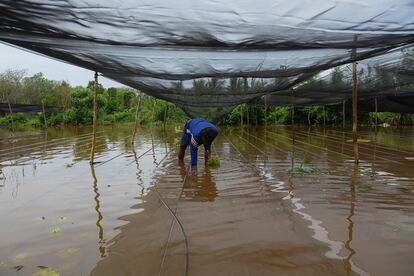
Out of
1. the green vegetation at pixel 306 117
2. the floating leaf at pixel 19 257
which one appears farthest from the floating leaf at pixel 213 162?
the green vegetation at pixel 306 117

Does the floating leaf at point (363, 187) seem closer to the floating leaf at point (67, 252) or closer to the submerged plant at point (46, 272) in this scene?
the floating leaf at point (67, 252)

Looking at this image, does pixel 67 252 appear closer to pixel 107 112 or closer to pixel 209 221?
pixel 209 221

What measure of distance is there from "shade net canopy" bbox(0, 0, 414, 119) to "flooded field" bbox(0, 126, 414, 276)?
1735mm

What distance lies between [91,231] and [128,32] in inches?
75.0

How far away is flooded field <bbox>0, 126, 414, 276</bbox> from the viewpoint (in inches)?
109

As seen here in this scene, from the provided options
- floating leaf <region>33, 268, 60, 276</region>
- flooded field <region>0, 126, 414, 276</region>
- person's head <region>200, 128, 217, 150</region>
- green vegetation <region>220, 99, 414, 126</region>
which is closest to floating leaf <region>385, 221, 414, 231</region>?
flooded field <region>0, 126, 414, 276</region>

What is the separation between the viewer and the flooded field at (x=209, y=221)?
277 cm

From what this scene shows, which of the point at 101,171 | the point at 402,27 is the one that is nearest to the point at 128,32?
the point at 402,27

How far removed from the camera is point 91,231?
352cm

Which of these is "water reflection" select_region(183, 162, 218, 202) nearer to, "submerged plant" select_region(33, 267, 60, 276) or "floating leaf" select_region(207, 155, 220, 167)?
"floating leaf" select_region(207, 155, 220, 167)

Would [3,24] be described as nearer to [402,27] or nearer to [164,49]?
[164,49]

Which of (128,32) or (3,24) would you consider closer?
(3,24)

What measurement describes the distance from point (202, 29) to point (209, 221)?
1.92 m

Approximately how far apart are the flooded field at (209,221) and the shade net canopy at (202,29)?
68.3 inches
